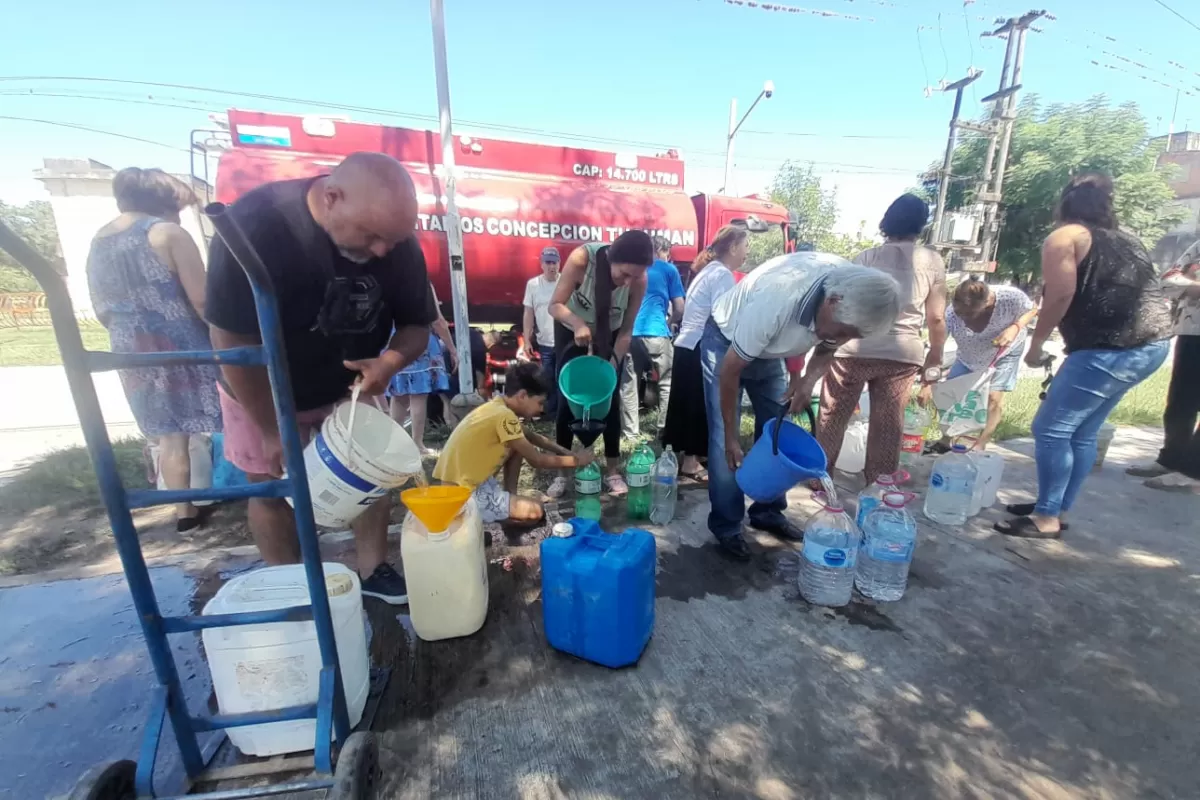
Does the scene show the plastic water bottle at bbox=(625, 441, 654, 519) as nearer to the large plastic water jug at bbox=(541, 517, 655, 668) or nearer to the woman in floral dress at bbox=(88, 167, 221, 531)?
the large plastic water jug at bbox=(541, 517, 655, 668)

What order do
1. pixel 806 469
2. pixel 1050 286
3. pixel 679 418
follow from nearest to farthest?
1. pixel 806 469
2. pixel 1050 286
3. pixel 679 418

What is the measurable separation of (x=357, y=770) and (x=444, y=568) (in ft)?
2.55

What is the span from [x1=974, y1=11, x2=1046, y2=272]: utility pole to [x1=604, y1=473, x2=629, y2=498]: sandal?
17757 mm

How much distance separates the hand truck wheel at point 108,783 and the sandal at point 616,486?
2694 millimetres

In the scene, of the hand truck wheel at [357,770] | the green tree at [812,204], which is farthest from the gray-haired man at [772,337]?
the green tree at [812,204]

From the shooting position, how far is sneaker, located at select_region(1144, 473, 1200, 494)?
388 centimetres

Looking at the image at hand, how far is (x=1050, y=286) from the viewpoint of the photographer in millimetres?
2822

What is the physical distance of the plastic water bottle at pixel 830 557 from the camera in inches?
92.5

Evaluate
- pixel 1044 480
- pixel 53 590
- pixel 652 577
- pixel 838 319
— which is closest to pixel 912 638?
pixel 652 577

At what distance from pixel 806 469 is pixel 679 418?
1.89 m

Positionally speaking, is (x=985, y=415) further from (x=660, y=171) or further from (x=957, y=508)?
(x=660, y=171)

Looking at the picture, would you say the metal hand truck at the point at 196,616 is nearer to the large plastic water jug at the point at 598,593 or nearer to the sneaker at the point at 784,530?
the large plastic water jug at the point at 598,593

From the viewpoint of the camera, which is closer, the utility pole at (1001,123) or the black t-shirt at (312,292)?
the black t-shirt at (312,292)

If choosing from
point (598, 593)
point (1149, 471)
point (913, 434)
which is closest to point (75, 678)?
point (598, 593)
